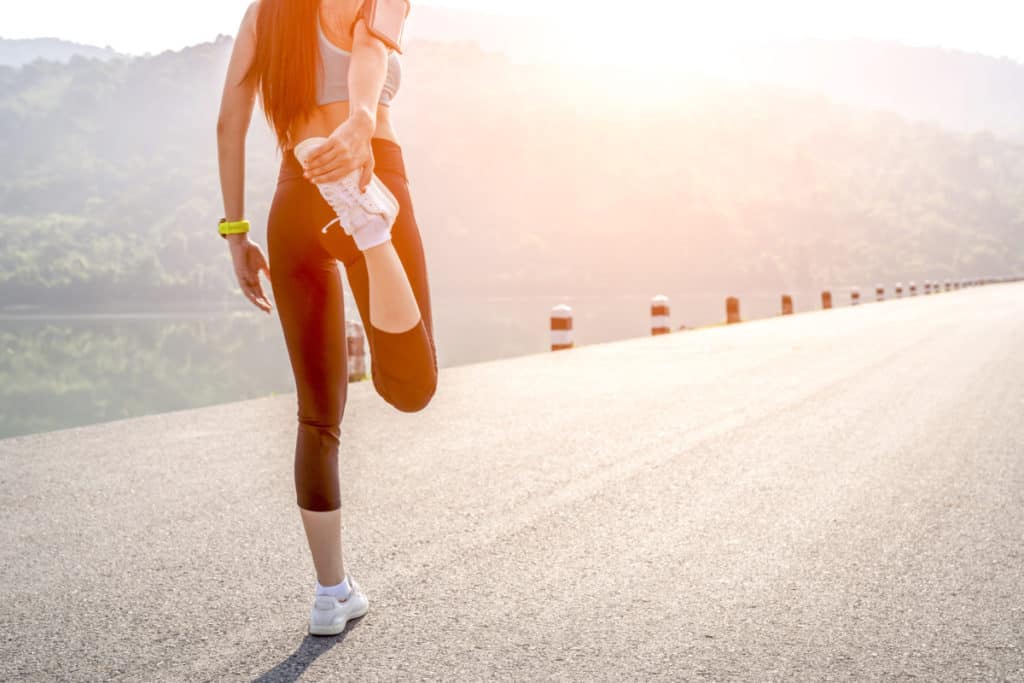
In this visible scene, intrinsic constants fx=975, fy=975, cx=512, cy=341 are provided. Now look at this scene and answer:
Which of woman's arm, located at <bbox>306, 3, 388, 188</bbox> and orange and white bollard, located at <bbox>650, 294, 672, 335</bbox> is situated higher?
woman's arm, located at <bbox>306, 3, 388, 188</bbox>

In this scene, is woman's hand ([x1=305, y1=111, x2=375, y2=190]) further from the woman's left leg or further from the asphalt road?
the asphalt road

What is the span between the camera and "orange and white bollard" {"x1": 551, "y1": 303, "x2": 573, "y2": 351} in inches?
572

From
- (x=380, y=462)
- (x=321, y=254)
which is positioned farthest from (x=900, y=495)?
(x=321, y=254)

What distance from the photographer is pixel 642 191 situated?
18000cm

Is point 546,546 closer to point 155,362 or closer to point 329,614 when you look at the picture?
point 329,614

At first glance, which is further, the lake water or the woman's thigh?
the lake water

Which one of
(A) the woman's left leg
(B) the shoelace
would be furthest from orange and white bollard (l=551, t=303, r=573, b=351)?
(B) the shoelace

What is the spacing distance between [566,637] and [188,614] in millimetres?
1157

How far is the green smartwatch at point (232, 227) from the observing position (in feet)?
9.01

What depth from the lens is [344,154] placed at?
7.02 ft

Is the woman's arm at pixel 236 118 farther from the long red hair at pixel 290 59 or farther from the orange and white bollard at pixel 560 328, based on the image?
the orange and white bollard at pixel 560 328

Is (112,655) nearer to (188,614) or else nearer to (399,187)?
(188,614)

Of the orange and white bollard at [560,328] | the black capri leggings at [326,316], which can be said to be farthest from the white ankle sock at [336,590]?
the orange and white bollard at [560,328]

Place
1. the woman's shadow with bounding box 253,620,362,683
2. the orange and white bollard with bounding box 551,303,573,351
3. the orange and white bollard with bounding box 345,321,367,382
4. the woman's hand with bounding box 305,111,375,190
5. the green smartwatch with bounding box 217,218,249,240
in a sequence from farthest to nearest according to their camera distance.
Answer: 1. the orange and white bollard with bounding box 551,303,573,351
2. the orange and white bollard with bounding box 345,321,367,382
3. the green smartwatch with bounding box 217,218,249,240
4. the woman's shadow with bounding box 253,620,362,683
5. the woman's hand with bounding box 305,111,375,190
